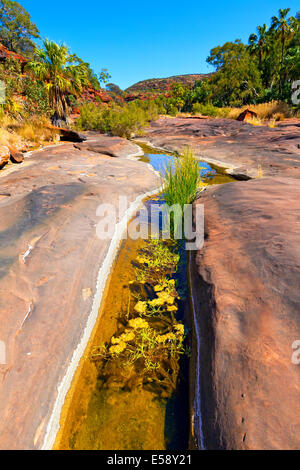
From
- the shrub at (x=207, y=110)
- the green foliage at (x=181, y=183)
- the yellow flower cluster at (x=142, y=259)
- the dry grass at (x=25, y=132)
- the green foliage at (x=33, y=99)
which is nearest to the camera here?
the yellow flower cluster at (x=142, y=259)

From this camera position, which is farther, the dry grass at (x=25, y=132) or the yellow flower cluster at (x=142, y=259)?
the dry grass at (x=25, y=132)

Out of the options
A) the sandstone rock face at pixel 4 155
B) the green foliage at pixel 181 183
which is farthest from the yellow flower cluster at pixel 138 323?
the sandstone rock face at pixel 4 155

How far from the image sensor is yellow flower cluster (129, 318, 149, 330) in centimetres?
197

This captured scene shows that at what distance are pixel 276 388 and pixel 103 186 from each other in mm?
3810

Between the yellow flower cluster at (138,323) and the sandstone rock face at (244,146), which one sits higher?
the sandstone rock face at (244,146)

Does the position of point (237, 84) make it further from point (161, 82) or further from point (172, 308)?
point (161, 82)

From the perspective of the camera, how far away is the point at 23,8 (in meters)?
31.6

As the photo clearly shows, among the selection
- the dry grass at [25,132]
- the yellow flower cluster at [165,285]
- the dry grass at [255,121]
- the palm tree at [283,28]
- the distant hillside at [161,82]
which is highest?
the distant hillside at [161,82]

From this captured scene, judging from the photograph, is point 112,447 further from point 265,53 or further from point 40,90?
point 265,53

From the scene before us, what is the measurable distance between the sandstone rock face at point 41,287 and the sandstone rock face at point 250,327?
103 cm

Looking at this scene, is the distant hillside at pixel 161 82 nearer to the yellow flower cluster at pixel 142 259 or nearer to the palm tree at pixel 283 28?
the palm tree at pixel 283 28

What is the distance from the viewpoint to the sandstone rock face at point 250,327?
112cm

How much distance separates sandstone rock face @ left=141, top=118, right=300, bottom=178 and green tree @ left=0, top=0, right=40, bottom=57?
1369 inches

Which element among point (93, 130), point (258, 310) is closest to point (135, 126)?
point (93, 130)
